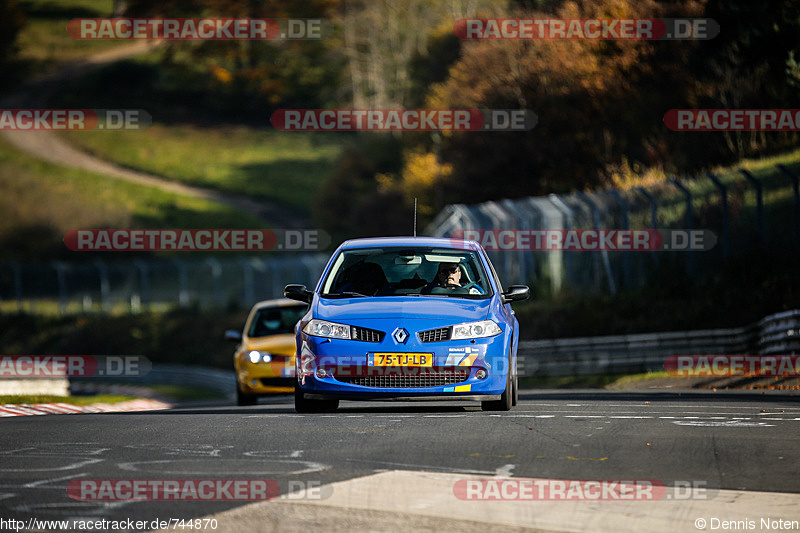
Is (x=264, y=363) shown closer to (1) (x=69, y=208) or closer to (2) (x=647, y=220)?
(2) (x=647, y=220)

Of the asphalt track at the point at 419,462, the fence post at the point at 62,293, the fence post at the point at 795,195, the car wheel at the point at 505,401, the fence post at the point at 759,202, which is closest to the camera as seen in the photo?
the asphalt track at the point at 419,462

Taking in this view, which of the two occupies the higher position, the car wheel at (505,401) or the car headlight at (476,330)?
the car headlight at (476,330)

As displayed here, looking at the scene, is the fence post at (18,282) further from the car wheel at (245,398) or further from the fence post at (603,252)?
the car wheel at (245,398)

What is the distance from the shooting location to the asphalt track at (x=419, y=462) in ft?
24.8

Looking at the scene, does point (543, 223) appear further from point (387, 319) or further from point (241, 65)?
point (241, 65)

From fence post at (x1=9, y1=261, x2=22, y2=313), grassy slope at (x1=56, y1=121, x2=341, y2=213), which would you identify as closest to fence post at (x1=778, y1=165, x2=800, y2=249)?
fence post at (x1=9, y1=261, x2=22, y2=313)

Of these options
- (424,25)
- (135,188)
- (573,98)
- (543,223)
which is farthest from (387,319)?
(135,188)

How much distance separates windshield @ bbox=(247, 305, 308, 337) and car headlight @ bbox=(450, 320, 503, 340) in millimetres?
7870

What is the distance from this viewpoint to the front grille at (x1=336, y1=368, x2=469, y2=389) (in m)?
12.9

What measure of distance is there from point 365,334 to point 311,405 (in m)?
1.35

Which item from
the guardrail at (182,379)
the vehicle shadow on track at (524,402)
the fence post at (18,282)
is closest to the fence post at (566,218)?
the vehicle shadow on track at (524,402)

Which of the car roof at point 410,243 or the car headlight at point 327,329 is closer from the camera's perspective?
the car headlight at point 327,329

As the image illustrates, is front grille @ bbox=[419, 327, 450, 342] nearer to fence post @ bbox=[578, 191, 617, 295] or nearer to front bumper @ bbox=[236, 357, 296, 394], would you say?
front bumper @ bbox=[236, 357, 296, 394]

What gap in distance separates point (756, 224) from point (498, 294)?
11.3m
